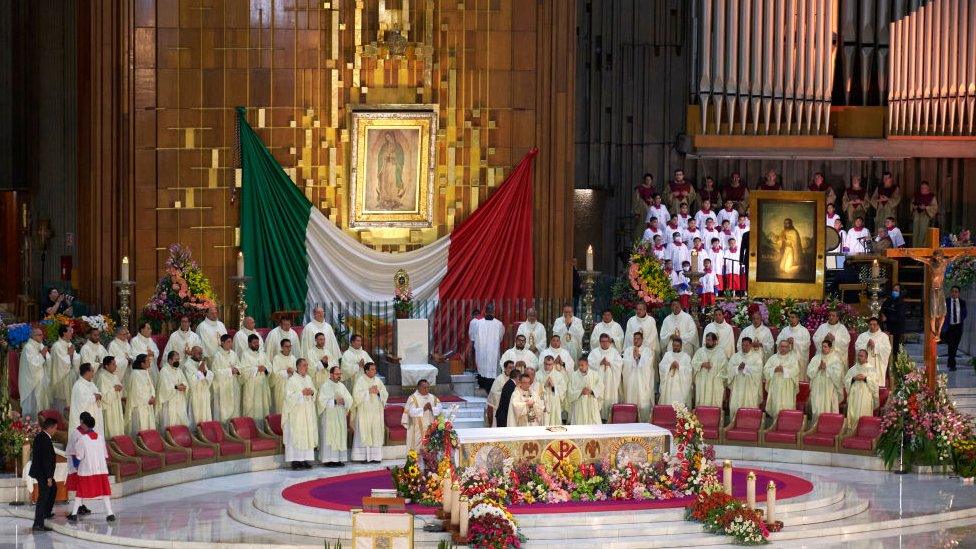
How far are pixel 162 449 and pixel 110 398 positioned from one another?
852 mm

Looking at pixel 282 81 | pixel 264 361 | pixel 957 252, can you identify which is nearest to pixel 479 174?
pixel 282 81

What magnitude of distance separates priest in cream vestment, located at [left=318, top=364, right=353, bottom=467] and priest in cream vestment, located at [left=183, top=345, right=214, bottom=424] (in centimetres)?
140

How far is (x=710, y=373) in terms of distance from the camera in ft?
80.0

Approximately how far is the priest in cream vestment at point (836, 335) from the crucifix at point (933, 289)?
174 cm

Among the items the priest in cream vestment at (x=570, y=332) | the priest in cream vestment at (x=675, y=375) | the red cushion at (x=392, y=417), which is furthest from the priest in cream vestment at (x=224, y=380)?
the priest in cream vestment at (x=675, y=375)

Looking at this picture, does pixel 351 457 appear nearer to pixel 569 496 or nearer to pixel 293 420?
pixel 293 420

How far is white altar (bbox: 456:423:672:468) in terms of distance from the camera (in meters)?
19.9

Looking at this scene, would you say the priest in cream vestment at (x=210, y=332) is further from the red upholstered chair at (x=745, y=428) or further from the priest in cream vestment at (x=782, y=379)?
the priest in cream vestment at (x=782, y=379)

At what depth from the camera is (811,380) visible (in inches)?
946

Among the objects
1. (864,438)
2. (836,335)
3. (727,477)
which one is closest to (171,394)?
(727,477)

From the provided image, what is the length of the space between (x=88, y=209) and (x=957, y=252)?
11.9 meters

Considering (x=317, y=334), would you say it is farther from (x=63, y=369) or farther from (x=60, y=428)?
(x=60, y=428)

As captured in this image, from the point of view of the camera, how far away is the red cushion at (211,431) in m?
22.5

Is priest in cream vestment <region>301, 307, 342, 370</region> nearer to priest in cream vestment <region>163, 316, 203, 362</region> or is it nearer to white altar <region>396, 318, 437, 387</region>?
white altar <region>396, 318, 437, 387</region>
